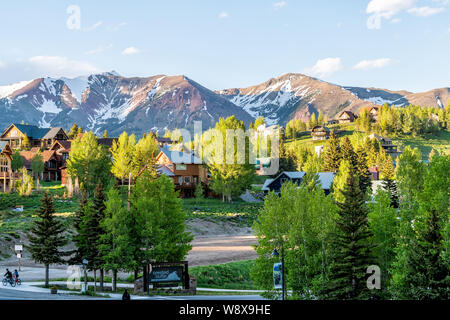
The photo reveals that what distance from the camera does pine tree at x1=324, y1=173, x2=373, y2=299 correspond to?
2642 centimetres


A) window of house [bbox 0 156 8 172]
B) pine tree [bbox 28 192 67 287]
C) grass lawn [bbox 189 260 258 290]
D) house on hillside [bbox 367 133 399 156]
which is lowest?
grass lawn [bbox 189 260 258 290]

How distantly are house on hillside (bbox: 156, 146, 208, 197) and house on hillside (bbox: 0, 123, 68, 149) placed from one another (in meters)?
53.6

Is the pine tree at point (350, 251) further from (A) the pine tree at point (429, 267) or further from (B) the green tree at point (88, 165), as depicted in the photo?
(B) the green tree at point (88, 165)

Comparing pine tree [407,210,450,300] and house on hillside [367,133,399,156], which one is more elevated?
→ house on hillside [367,133,399,156]

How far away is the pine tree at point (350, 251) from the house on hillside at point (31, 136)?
115 m

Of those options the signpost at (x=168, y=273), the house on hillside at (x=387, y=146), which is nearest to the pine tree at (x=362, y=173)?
the house on hillside at (x=387, y=146)

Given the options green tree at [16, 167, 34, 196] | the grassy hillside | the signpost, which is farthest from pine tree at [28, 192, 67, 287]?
the grassy hillside

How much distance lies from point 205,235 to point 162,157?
26496mm

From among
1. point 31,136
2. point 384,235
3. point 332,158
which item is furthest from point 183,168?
point 31,136

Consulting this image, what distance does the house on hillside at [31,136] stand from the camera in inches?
5103

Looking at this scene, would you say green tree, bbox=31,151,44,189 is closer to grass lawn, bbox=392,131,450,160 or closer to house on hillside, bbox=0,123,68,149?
house on hillside, bbox=0,123,68,149

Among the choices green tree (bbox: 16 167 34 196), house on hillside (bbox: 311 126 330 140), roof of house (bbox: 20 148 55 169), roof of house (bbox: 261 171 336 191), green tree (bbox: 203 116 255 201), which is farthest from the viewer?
house on hillside (bbox: 311 126 330 140)

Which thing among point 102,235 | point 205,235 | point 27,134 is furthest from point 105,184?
point 27,134

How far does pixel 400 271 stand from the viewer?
2612 cm
